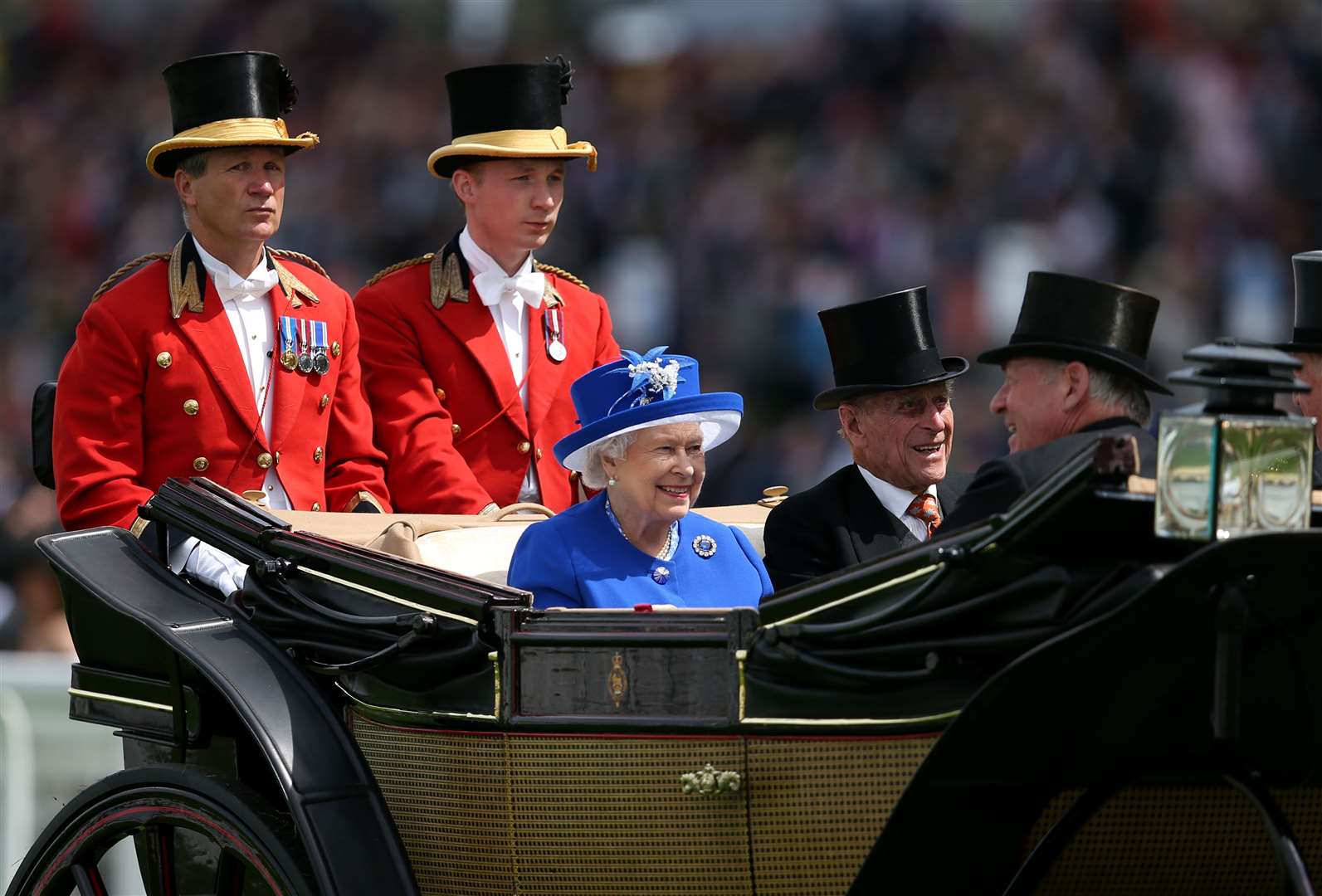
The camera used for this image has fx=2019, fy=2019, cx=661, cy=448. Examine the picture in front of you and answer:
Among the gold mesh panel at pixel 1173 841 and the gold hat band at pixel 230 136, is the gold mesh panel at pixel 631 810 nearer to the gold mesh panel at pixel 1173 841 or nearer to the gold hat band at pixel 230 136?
the gold mesh panel at pixel 1173 841

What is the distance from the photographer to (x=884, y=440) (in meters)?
4.40

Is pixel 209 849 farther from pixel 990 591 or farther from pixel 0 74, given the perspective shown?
pixel 0 74

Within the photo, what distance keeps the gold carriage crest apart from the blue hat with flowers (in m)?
0.73

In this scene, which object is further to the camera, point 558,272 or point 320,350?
point 558,272

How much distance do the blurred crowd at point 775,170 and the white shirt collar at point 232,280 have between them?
12.1 ft

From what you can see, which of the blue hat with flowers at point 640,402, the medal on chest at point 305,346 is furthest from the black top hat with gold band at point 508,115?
the blue hat with flowers at point 640,402

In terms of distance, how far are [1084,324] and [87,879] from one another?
2144 mm

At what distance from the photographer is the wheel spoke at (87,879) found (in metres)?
3.85

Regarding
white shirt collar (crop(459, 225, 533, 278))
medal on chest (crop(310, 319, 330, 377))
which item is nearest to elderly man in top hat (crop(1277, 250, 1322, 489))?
white shirt collar (crop(459, 225, 533, 278))

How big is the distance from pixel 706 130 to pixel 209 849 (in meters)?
7.22

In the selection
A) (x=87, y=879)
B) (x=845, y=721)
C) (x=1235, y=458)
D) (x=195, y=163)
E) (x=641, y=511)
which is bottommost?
(x=87, y=879)

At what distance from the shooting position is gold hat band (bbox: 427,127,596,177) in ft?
16.9

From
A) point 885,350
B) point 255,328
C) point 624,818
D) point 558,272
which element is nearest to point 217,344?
point 255,328

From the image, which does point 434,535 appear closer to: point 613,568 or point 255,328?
point 613,568
